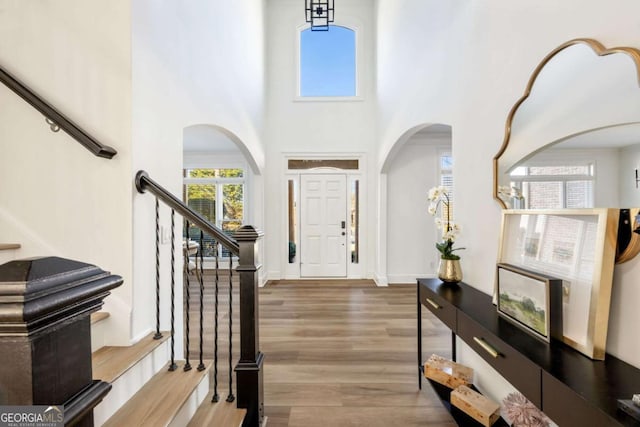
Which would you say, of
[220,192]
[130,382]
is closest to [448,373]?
[130,382]

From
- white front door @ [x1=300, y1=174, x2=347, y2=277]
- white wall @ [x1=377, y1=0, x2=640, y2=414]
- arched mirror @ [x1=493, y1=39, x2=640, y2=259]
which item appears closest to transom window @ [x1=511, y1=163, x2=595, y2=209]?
arched mirror @ [x1=493, y1=39, x2=640, y2=259]

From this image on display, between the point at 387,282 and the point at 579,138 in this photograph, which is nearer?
the point at 579,138

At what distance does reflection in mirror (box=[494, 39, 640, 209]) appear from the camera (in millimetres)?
1116

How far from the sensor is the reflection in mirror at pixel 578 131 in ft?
3.66

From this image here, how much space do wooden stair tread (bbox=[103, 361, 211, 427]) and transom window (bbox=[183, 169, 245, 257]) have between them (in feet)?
17.5

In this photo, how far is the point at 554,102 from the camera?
56.7 inches

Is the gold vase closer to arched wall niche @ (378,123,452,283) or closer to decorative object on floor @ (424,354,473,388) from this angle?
decorative object on floor @ (424,354,473,388)

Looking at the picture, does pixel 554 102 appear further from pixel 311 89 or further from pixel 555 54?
pixel 311 89

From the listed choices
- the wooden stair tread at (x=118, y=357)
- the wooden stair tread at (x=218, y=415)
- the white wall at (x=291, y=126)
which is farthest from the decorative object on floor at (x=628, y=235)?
the white wall at (x=291, y=126)

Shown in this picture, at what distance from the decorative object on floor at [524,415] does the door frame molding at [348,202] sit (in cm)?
431

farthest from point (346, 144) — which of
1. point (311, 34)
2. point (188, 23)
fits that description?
point (188, 23)

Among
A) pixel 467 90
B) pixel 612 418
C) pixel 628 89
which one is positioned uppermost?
pixel 467 90

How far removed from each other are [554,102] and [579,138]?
0.25 meters

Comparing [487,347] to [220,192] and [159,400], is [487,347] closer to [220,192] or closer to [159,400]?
[159,400]
